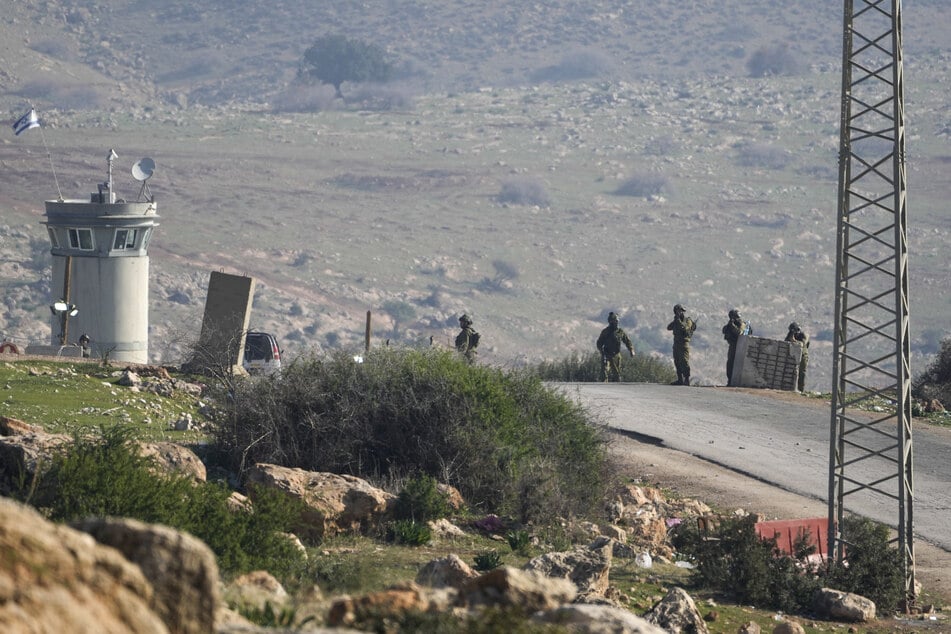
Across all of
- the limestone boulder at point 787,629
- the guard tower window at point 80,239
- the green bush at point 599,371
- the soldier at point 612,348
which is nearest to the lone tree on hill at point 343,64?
the green bush at point 599,371

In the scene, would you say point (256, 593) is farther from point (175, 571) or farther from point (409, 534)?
point (409, 534)

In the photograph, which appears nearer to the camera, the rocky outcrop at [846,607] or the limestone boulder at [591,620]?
the limestone boulder at [591,620]

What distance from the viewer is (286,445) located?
51.5ft

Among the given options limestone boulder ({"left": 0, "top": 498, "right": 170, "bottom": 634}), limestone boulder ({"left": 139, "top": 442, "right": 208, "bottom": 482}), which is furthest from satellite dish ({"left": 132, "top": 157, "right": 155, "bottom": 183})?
limestone boulder ({"left": 0, "top": 498, "right": 170, "bottom": 634})

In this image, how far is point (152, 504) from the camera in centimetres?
1095

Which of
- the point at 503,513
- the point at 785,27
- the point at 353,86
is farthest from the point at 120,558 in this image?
the point at 785,27

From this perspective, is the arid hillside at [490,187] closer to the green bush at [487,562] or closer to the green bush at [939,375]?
the green bush at [939,375]

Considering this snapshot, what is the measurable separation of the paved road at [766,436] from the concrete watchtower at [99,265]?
11745 millimetres

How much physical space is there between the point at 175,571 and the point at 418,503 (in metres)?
8.32

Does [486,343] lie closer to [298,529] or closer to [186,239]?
[186,239]

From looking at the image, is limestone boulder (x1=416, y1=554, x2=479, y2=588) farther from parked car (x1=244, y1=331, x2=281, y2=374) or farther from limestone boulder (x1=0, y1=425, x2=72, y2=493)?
parked car (x1=244, y1=331, x2=281, y2=374)

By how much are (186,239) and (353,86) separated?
241 feet

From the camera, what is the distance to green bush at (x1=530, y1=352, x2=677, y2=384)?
33.4 meters

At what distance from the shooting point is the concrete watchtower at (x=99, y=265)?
32.6m
